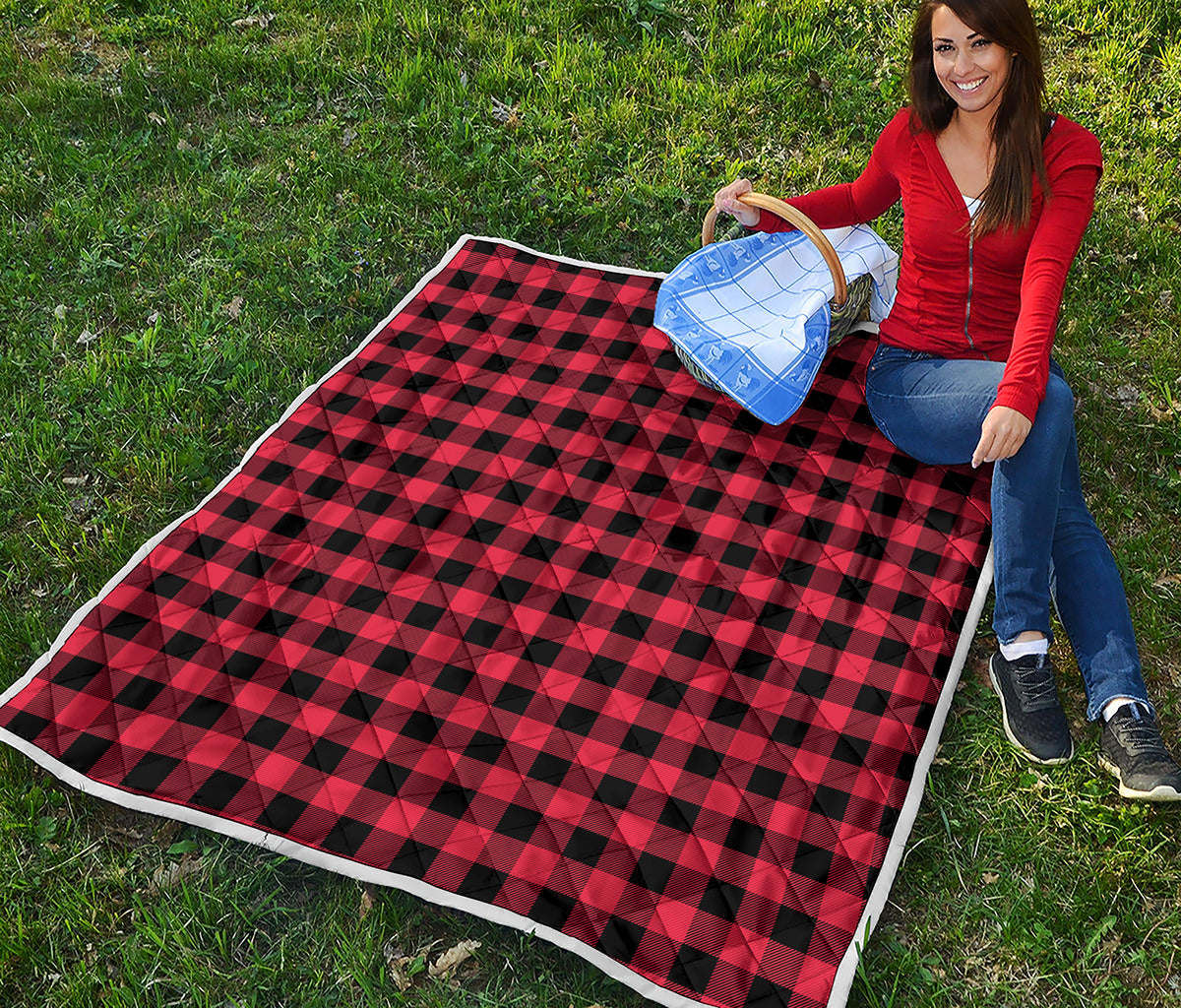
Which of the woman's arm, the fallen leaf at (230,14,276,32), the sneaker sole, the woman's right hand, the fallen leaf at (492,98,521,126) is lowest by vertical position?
the sneaker sole

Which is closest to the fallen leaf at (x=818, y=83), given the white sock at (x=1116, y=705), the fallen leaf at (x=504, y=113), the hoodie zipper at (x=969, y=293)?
the fallen leaf at (x=504, y=113)

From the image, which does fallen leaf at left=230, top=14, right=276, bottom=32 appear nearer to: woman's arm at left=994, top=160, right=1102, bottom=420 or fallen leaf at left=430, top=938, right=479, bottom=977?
woman's arm at left=994, top=160, right=1102, bottom=420

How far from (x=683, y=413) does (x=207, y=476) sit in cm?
139

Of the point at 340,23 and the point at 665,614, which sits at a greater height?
the point at 340,23

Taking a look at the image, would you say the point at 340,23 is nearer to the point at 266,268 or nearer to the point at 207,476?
the point at 266,268

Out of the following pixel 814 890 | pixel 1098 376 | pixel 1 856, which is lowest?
pixel 1 856

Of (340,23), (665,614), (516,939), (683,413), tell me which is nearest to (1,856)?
(516,939)

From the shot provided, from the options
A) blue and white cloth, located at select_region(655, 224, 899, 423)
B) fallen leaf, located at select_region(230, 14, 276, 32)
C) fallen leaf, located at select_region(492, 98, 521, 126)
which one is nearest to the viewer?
blue and white cloth, located at select_region(655, 224, 899, 423)

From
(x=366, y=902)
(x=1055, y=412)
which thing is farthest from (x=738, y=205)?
(x=366, y=902)

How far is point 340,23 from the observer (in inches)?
187

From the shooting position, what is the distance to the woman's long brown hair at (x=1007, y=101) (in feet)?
7.61

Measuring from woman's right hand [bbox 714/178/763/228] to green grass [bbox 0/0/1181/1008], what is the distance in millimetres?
730

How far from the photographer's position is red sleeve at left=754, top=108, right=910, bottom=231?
289cm

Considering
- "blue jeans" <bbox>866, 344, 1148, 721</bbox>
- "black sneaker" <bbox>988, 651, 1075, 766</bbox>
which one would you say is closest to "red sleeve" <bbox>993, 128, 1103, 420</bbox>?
"blue jeans" <bbox>866, 344, 1148, 721</bbox>
